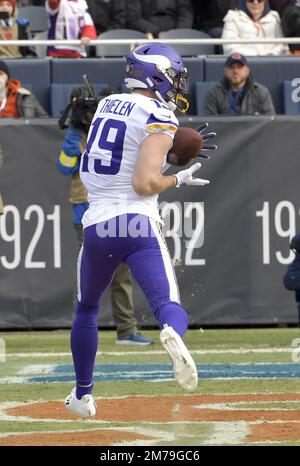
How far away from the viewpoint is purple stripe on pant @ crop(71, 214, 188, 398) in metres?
5.93

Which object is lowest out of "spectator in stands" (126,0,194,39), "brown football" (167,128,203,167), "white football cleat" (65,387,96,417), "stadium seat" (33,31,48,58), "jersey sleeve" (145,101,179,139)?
"white football cleat" (65,387,96,417)

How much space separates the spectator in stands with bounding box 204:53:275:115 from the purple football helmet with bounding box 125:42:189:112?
199 inches

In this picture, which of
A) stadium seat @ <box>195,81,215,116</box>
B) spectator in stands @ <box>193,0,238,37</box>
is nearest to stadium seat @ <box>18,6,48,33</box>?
spectator in stands @ <box>193,0,238,37</box>

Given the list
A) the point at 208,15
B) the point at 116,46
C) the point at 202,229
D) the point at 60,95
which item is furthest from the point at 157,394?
the point at 208,15

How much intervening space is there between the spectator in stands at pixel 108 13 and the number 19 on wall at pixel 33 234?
3163mm

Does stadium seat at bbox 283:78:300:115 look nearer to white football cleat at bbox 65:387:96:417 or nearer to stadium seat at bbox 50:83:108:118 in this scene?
stadium seat at bbox 50:83:108:118

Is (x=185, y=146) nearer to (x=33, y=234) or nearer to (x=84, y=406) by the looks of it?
(x=84, y=406)

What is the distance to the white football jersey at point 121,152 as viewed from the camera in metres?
6.04

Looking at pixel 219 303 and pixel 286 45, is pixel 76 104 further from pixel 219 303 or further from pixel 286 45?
pixel 286 45

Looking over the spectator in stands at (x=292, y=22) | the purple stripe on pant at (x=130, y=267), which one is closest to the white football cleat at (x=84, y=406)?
the purple stripe on pant at (x=130, y=267)

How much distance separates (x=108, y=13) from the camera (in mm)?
13484

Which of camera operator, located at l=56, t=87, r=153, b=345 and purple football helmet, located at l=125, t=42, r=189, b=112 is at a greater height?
purple football helmet, located at l=125, t=42, r=189, b=112

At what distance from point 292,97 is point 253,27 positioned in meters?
1.20

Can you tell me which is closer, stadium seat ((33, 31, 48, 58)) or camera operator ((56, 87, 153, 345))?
camera operator ((56, 87, 153, 345))
